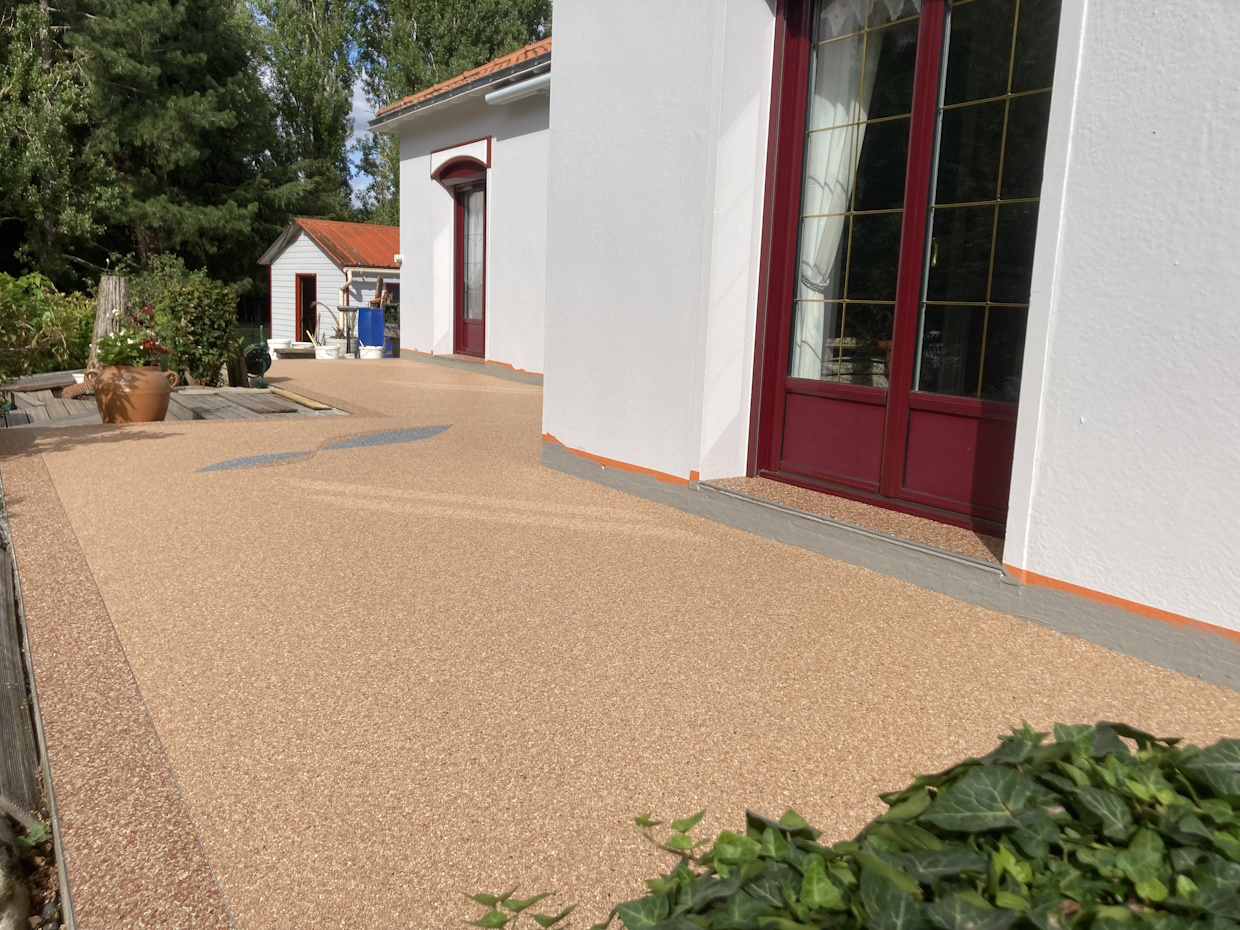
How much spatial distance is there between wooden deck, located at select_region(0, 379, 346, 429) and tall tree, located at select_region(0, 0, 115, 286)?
1516cm

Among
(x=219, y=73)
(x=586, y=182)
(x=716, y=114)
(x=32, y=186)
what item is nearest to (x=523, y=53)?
(x=586, y=182)

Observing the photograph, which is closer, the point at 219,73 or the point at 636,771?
the point at 636,771

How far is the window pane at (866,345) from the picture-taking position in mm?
4703

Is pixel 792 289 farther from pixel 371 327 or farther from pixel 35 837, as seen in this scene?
pixel 371 327

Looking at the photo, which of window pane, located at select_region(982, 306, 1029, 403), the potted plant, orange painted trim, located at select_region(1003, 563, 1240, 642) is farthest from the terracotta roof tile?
orange painted trim, located at select_region(1003, 563, 1240, 642)

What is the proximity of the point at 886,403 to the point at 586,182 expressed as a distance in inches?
93.2

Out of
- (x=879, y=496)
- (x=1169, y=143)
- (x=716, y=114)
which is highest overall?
(x=716, y=114)

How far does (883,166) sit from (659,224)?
125 cm

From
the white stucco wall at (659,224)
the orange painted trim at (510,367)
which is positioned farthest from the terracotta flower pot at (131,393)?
the orange painted trim at (510,367)

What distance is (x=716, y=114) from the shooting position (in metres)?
4.89

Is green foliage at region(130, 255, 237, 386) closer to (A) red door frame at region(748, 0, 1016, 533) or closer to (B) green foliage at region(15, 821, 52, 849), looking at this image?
(A) red door frame at region(748, 0, 1016, 533)

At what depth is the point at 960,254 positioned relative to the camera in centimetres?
433

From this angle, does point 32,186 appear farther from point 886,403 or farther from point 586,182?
point 886,403

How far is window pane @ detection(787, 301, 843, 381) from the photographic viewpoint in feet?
16.3
